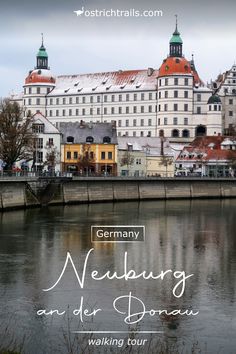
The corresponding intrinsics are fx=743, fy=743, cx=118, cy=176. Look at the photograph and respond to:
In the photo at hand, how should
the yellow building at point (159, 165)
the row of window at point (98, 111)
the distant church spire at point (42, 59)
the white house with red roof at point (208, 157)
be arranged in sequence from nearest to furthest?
the yellow building at point (159, 165) < the white house with red roof at point (208, 157) < the row of window at point (98, 111) < the distant church spire at point (42, 59)

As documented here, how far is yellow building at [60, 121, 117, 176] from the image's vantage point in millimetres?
72375

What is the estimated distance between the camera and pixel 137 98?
10931cm

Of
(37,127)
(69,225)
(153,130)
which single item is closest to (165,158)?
(37,127)

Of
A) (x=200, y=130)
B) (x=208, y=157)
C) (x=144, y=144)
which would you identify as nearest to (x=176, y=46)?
(x=200, y=130)

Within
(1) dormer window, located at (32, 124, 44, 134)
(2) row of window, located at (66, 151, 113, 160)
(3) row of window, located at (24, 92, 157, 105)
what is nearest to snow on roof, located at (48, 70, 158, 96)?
(3) row of window, located at (24, 92, 157, 105)

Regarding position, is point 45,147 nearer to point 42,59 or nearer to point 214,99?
point 214,99

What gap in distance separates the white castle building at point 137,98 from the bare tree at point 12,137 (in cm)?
4414

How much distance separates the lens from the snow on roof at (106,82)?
10981cm

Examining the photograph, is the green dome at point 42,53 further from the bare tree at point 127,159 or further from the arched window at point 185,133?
the bare tree at point 127,159

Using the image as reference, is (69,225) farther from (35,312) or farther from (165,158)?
(165,158)

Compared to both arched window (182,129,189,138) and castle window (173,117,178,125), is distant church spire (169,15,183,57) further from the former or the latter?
arched window (182,129,189,138)

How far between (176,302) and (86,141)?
2132 inches

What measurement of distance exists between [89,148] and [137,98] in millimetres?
38019

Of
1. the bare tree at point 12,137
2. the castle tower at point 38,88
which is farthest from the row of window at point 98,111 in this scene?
the bare tree at point 12,137
